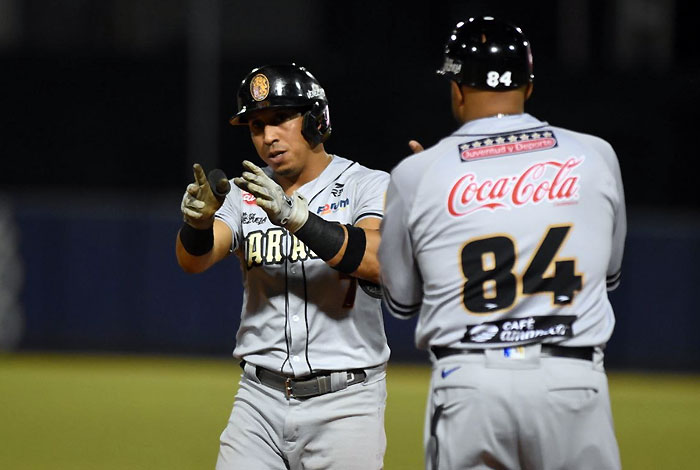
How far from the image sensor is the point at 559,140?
10.4ft

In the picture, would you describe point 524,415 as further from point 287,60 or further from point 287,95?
point 287,60

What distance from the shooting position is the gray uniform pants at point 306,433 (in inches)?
157

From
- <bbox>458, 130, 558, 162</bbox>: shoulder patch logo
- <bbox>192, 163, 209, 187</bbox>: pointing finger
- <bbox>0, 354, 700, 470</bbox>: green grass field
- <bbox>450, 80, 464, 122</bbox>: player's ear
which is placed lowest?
<bbox>0, 354, 700, 470</bbox>: green grass field

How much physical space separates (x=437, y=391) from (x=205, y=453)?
14.3 ft

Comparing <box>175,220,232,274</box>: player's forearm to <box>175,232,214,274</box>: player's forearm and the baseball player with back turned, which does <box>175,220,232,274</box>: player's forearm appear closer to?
<box>175,232,214,274</box>: player's forearm

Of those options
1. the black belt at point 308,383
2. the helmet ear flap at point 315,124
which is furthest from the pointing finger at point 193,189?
the black belt at point 308,383

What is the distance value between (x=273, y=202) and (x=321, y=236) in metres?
0.21

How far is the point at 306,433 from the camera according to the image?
400 centimetres

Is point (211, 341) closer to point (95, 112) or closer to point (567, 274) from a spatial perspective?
point (95, 112)

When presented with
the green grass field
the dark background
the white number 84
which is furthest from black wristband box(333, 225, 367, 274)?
the dark background

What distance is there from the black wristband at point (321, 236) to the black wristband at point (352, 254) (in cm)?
3

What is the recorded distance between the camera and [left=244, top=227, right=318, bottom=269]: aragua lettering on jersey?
163 inches

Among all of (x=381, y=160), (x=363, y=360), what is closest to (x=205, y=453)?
(x=363, y=360)

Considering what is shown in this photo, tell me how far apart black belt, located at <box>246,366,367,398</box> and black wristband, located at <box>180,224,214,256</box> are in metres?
0.54
